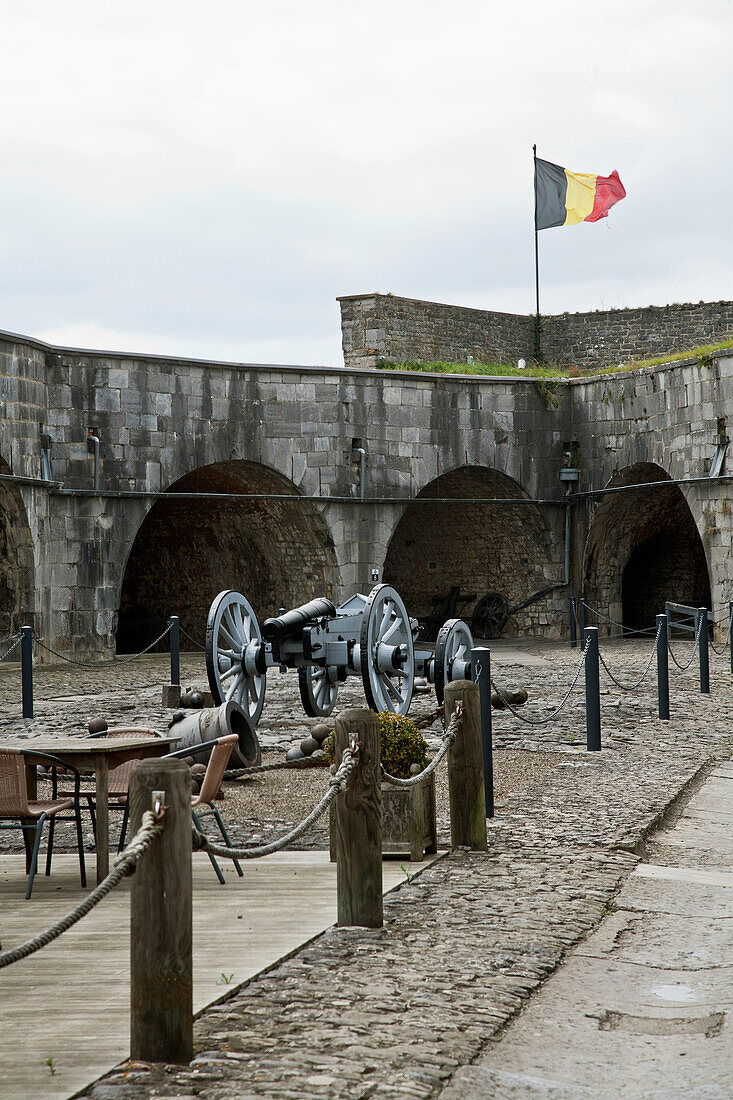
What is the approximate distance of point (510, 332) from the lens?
2362 cm

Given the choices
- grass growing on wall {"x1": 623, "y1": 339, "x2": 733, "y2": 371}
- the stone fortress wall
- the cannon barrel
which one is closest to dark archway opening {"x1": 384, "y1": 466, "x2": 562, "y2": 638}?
the stone fortress wall

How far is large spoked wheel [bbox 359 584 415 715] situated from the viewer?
8578 millimetres

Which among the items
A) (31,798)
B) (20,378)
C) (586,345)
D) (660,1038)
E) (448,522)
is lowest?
(660,1038)

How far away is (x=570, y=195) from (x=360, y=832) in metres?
21.4

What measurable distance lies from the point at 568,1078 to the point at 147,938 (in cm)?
108

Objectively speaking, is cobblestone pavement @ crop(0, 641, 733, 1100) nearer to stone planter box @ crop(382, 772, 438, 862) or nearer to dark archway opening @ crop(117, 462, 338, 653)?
stone planter box @ crop(382, 772, 438, 862)

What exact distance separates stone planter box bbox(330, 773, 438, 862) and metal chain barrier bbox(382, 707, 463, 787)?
81mm

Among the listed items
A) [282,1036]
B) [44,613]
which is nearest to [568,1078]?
[282,1036]

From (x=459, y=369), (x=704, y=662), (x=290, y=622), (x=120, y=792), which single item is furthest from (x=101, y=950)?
(x=459, y=369)

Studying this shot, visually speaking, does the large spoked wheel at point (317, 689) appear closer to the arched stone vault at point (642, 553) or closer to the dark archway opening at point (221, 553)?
the dark archway opening at point (221, 553)

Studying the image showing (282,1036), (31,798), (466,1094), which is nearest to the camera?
(466,1094)

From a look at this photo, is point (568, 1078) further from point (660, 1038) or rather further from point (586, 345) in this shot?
point (586, 345)

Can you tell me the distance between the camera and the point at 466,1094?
2826 mm

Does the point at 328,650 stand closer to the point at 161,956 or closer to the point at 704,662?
the point at 704,662
